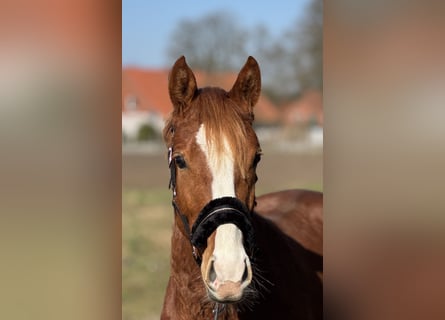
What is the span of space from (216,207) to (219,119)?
0.36m

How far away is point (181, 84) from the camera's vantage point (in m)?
2.03

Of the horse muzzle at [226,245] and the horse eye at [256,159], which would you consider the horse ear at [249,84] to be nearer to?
the horse eye at [256,159]

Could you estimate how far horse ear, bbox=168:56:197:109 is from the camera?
1.99 m

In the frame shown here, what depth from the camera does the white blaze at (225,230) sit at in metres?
1.63

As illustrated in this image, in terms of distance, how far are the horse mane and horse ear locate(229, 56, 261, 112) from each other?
2.1 inches

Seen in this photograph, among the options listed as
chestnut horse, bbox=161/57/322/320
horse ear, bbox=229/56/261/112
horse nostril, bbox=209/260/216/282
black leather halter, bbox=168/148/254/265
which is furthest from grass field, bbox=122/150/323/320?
horse nostril, bbox=209/260/216/282

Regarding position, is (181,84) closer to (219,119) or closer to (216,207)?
(219,119)

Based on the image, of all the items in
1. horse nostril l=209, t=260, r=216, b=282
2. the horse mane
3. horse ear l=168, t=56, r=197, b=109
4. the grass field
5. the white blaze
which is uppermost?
horse ear l=168, t=56, r=197, b=109

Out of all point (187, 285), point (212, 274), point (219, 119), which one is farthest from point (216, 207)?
point (187, 285)

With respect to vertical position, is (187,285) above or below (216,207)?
below

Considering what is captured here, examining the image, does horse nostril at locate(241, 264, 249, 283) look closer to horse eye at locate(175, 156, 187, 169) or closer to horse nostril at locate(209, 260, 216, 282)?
horse nostril at locate(209, 260, 216, 282)

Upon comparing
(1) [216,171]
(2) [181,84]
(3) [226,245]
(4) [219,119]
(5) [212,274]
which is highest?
(2) [181,84]
